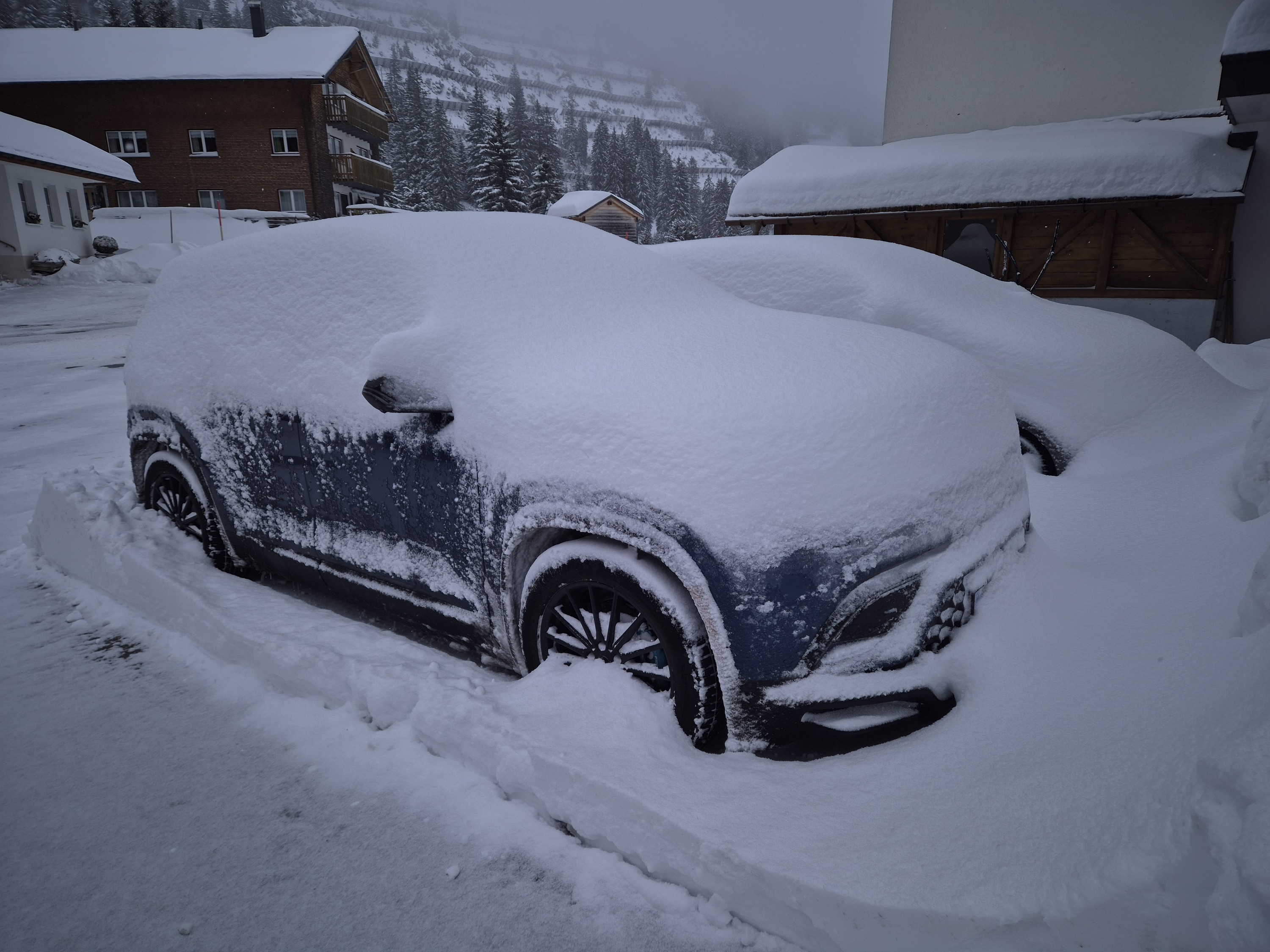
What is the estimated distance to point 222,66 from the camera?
31000 millimetres

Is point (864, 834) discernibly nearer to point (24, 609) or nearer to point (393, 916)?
point (393, 916)

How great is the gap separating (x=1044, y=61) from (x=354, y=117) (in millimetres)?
30057

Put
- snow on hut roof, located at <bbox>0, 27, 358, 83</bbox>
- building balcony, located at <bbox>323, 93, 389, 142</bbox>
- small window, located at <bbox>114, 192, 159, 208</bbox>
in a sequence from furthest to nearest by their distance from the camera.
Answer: small window, located at <bbox>114, 192, 159, 208</bbox> < building balcony, located at <bbox>323, 93, 389, 142</bbox> < snow on hut roof, located at <bbox>0, 27, 358, 83</bbox>

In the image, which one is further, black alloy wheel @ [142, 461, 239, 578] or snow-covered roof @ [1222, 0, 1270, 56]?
snow-covered roof @ [1222, 0, 1270, 56]

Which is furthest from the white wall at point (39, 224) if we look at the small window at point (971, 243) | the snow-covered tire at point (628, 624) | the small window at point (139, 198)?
the snow-covered tire at point (628, 624)

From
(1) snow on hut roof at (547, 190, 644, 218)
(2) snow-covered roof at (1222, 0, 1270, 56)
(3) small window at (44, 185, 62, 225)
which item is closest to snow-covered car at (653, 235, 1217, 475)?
(2) snow-covered roof at (1222, 0, 1270, 56)

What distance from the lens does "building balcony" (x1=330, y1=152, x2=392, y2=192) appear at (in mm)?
32812

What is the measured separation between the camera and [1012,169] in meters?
10.6

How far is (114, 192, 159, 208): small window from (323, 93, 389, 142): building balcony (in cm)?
904

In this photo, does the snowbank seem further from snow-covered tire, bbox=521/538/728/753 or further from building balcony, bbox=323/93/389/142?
building balcony, bbox=323/93/389/142

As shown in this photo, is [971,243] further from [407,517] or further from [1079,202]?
[407,517]

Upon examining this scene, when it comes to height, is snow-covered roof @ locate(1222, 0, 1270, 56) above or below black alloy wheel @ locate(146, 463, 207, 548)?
above

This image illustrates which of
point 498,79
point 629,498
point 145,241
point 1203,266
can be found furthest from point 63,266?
point 498,79

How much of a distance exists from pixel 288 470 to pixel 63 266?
23.6 meters
